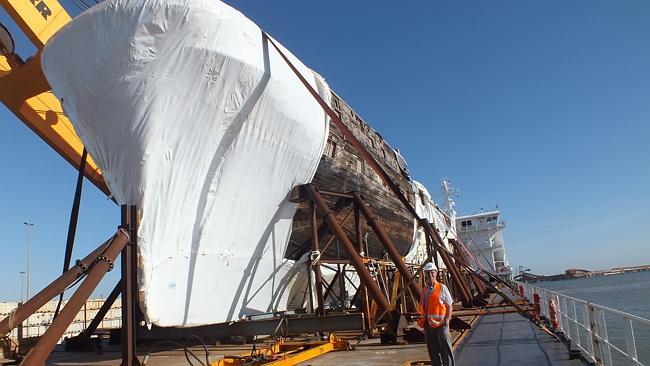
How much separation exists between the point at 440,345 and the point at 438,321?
0.29 meters

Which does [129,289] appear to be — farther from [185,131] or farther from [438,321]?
[438,321]

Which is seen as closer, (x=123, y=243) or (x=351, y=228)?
(x=123, y=243)

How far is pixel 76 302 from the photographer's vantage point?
5.19m

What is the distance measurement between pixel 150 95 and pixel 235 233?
8.96 ft

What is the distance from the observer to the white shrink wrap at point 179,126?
7.31 m

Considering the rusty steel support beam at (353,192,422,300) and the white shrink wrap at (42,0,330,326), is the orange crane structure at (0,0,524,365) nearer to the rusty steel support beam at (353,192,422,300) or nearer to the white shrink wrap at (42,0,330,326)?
the rusty steel support beam at (353,192,422,300)

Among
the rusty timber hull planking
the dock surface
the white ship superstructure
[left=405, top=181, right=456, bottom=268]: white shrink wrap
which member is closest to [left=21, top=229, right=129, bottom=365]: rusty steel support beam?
the rusty timber hull planking

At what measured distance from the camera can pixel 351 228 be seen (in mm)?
12906

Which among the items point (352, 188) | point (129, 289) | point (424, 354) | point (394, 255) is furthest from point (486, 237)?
point (129, 289)

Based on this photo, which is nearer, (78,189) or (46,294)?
(46,294)

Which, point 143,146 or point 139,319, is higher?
point 143,146

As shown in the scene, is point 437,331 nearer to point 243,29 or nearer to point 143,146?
point 143,146

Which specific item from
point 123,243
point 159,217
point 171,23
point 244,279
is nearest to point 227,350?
point 244,279

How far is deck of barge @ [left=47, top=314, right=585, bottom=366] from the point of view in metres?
6.86
